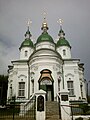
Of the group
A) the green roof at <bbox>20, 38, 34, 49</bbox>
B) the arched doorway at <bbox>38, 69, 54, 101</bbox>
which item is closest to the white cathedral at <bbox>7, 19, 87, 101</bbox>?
the arched doorway at <bbox>38, 69, 54, 101</bbox>

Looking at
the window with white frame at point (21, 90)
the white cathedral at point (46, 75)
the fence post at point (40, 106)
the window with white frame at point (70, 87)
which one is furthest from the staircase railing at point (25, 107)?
the window with white frame at point (70, 87)

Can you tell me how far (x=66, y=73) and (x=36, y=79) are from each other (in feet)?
19.4

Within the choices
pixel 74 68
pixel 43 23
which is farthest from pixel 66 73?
pixel 43 23

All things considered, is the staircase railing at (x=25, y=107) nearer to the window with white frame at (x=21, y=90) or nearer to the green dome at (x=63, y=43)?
the window with white frame at (x=21, y=90)

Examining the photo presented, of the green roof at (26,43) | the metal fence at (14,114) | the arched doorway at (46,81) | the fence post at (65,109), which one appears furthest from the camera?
the green roof at (26,43)

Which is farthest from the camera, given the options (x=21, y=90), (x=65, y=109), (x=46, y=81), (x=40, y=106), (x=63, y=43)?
(x=63, y=43)

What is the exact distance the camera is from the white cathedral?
26.1 m

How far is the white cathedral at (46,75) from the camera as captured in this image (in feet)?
85.6

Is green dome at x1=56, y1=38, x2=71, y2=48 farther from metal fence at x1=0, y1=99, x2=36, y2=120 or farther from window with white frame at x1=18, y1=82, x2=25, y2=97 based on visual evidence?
metal fence at x1=0, y1=99, x2=36, y2=120

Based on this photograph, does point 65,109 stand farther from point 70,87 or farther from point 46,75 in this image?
point 70,87

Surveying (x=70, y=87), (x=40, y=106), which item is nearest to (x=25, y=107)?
(x=40, y=106)

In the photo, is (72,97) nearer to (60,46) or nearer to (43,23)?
(60,46)

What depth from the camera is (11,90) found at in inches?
1160

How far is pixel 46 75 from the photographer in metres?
25.8
